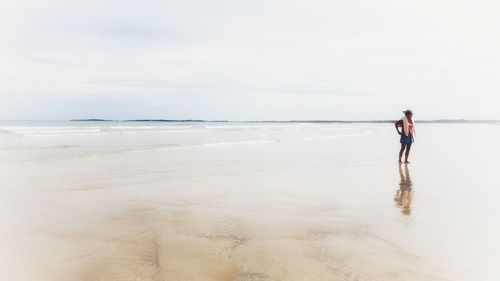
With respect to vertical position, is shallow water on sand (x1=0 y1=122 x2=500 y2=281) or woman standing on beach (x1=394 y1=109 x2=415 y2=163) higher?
woman standing on beach (x1=394 y1=109 x2=415 y2=163)

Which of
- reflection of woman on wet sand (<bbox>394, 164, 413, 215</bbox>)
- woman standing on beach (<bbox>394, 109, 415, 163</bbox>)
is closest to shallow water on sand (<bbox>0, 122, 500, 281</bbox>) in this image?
reflection of woman on wet sand (<bbox>394, 164, 413, 215</bbox>)

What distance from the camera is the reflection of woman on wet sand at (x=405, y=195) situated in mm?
7486

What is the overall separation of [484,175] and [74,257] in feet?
35.6

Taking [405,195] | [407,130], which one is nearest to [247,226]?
[405,195]

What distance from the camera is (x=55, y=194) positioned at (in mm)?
8570

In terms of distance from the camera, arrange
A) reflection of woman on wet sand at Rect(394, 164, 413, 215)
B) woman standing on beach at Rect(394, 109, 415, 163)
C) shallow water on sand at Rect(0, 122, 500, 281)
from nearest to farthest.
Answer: shallow water on sand at Rect(0, 122, 500, 281) → reflection of woman on wet sand at Rect(394, 164, 413, 215) → woman standing on beach at Rect(394, 109, 415, 163)

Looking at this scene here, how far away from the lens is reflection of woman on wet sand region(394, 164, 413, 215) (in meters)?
7.49

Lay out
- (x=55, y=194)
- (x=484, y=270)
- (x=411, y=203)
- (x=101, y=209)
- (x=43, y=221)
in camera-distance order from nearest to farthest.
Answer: (x=484, y=270)
(x=43, y=221)
(x=101, y=209)
(x=411, y=203)
(x=55, y=194)

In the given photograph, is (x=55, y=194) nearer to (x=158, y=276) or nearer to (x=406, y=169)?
(x=158, y=276)

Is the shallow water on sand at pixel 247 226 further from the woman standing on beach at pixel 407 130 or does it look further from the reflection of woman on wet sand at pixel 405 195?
the woman standing on beach at pixel 407 130

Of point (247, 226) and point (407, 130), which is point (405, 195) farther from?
point (407, 130)

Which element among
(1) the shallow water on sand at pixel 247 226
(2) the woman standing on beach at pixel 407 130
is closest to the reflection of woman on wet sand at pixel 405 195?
(1) the shallow water on sand at pixel 247 226

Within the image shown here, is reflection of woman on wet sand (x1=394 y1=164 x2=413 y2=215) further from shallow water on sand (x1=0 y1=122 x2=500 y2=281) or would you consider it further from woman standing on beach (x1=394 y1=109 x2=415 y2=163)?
woman standing on beach (x1=394 y1=109 x2=415 y2=163)

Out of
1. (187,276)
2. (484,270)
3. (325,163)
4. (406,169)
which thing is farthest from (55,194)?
(406,169)
